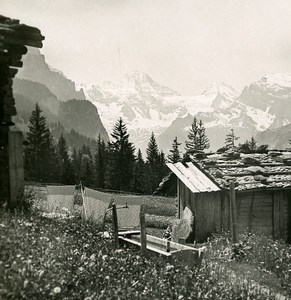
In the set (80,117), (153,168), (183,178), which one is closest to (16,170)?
(183,178)

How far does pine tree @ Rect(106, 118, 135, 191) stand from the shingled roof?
42888 mm

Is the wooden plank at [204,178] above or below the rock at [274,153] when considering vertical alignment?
below

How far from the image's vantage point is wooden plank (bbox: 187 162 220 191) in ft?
48.0

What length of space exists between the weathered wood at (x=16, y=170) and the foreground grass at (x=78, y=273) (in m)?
0.89

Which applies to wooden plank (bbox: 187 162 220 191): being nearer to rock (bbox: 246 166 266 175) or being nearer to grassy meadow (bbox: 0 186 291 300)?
rock (bbox: 246 166 266 175)

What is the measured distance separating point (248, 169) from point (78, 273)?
1131cm

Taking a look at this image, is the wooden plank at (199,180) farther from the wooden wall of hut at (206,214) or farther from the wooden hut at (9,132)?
the wooden hut at (9,132)

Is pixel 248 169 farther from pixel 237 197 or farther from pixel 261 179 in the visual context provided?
pixel 237 197

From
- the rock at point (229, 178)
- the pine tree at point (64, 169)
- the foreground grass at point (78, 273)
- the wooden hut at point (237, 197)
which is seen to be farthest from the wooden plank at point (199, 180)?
the pine tree at point (64, 169)

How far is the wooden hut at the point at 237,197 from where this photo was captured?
14891 mm

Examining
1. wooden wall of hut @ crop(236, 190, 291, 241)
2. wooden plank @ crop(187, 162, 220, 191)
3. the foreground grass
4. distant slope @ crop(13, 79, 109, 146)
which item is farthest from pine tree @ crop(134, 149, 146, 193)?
distant slope @ crop(13, 79, 109, 146)

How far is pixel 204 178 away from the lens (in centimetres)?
1530

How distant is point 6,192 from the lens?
926cm

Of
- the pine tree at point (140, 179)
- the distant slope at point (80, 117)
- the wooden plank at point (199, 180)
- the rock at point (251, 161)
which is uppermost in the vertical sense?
the distant slope at point (80, 117)
